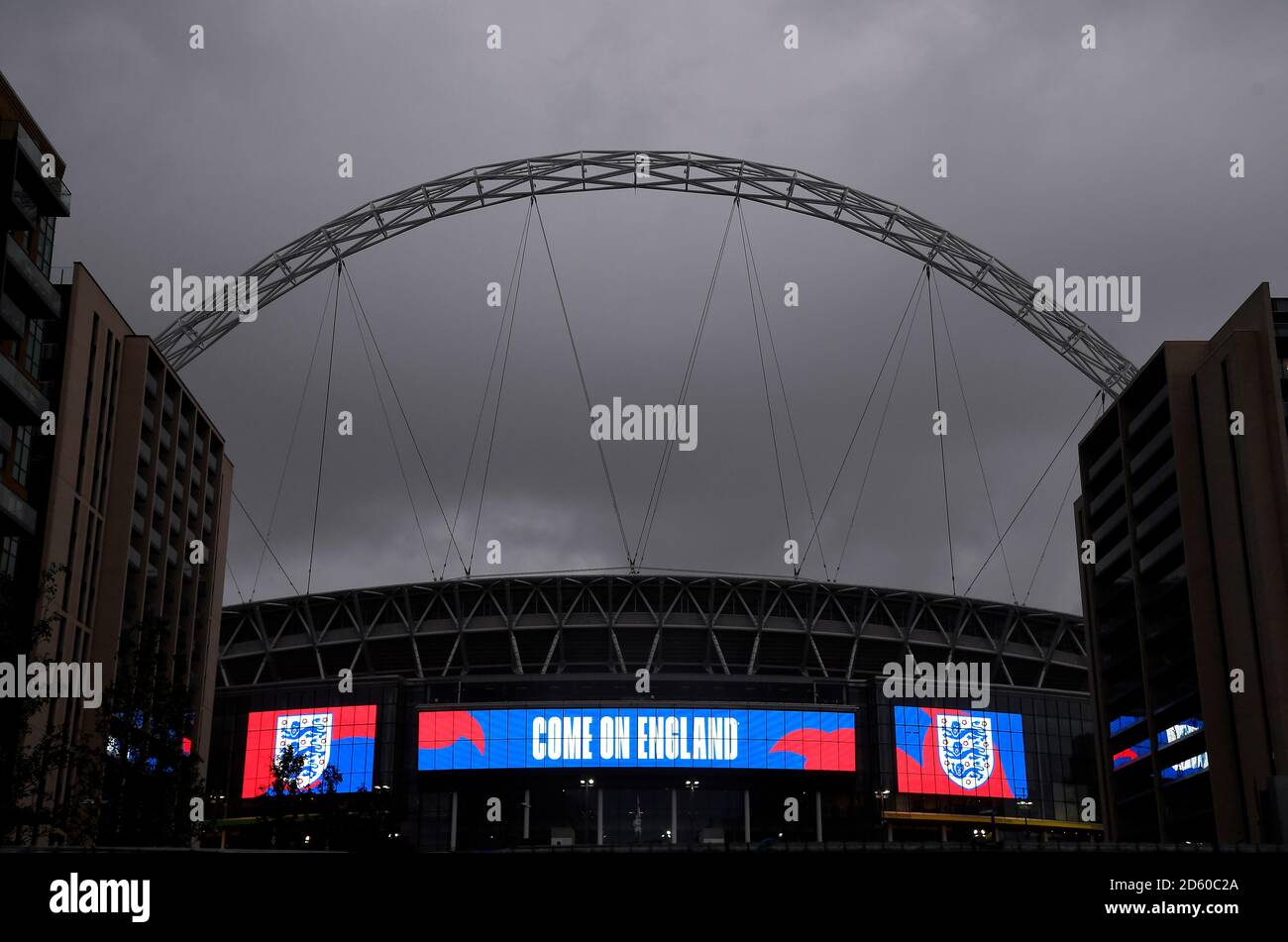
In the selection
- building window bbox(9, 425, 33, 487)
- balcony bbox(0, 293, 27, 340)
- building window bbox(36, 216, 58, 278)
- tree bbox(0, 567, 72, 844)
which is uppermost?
building window bbox(36, 216, 58, 278)

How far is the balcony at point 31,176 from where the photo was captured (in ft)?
229

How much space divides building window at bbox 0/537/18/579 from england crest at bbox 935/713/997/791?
76804 millimetres

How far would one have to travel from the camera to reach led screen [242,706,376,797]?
11856 cm

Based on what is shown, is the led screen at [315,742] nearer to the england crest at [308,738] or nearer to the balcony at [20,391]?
the england crest at [308,738]

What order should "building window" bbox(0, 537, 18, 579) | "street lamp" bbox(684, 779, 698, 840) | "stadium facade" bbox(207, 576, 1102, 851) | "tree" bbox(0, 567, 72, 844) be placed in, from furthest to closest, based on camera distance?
"stadium facade" bbox(207, 576, 1102, 851) < "street lamp" bbox(684, 779, 698, 840) < "building window" bbox(0, 537, 18, 579) < "tree" bbox(0, 567, 72, 844)

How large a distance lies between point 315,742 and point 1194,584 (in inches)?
2907

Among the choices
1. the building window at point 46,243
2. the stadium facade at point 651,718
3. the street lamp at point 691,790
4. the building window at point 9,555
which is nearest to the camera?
the building window at point 9,555

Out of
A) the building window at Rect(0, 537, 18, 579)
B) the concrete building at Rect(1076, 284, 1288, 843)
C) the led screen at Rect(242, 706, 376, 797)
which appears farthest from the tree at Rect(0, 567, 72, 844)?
the concrete building at Rect(1076, 284, 1288, 843)

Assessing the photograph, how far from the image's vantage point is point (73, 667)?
3054 inches

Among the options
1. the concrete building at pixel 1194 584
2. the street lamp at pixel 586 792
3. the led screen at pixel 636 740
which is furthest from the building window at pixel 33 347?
the concrete building at pixel 1194 584

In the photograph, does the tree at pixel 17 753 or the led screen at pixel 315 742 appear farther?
the led screen at pixel 315 742

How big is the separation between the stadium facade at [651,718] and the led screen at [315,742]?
0.17m

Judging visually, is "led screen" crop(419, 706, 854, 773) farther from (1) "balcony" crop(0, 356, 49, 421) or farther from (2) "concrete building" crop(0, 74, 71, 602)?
(1) "balcony" crop(0, 356, 49, 421)

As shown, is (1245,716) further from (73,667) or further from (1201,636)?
(73,667)
